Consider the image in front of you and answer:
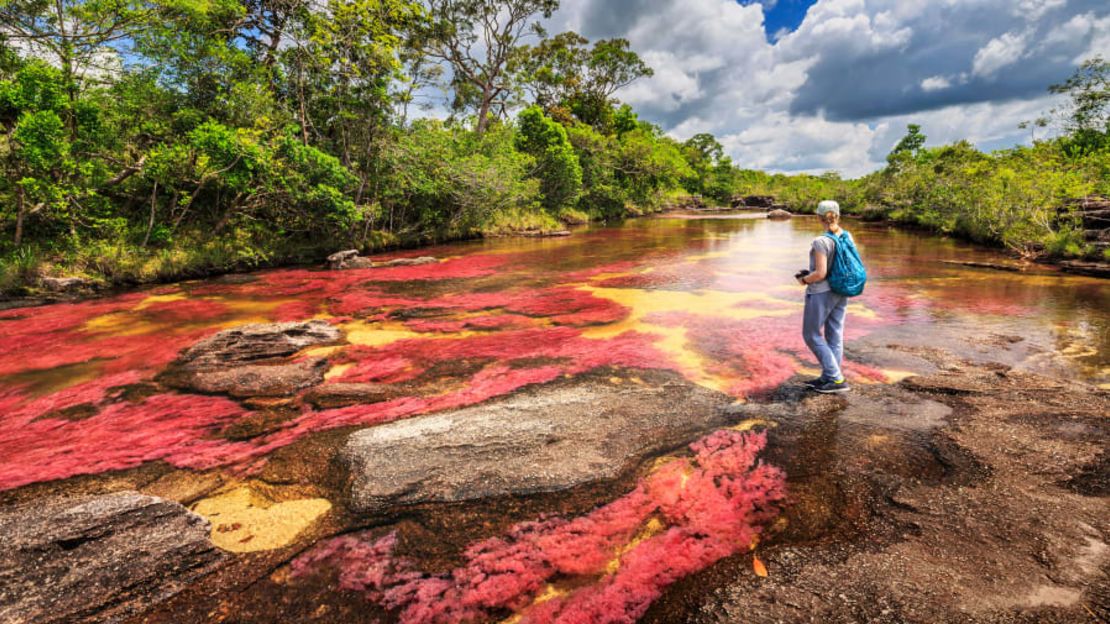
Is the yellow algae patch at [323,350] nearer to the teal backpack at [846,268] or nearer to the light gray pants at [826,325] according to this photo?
the light gray pants at [826,325]

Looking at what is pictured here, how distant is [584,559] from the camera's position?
285 cm

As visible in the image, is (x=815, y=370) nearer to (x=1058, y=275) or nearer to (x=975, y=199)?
(x=1058, y=275)

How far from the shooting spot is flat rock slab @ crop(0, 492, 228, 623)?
247cm

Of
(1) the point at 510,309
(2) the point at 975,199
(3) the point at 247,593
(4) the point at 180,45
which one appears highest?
(4) the point at 180,45

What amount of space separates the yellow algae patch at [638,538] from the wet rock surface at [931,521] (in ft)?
1.17

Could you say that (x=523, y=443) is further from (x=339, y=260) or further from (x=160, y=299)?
(x=339, y=260)

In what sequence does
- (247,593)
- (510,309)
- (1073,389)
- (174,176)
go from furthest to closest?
(174,176)
(510,309)
(1073,389)
(247,593)

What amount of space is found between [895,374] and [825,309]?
177 centimetres

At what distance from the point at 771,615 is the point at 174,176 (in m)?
18.1

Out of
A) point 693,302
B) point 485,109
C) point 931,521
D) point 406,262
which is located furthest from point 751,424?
point 485,109

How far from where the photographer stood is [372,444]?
4.16 meters

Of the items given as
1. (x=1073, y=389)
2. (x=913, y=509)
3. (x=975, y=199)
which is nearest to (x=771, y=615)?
(x=913, y=509)

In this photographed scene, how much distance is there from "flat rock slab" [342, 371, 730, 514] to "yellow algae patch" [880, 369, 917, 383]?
7.65 feet

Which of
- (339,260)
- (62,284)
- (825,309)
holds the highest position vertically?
(339,260)
